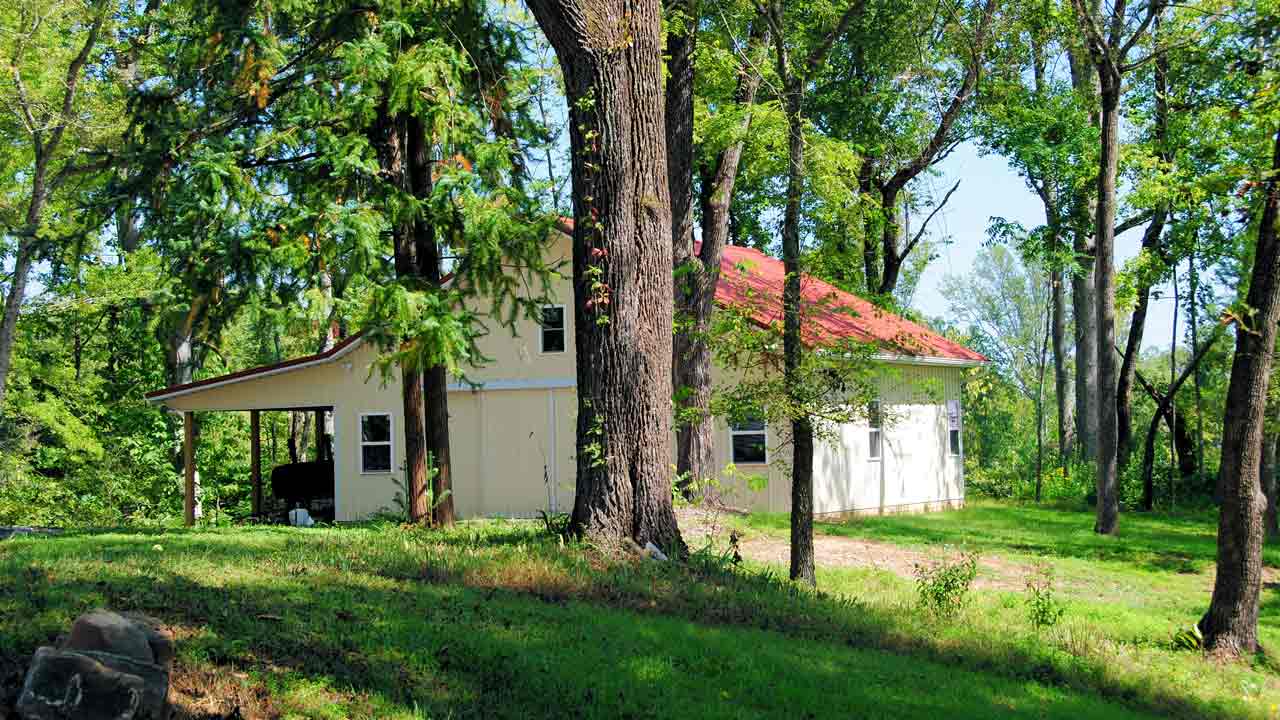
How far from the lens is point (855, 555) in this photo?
16.7 metres

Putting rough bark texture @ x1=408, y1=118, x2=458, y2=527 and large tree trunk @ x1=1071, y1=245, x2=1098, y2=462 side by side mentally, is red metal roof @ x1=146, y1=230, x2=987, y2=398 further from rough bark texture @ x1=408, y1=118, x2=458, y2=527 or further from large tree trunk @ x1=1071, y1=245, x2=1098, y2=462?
large tree trunk @ x1=1071, y1=245, x2=1098, y2=462

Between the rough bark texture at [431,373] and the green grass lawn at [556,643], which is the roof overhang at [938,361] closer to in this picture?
the rough bark texture at [431,373]

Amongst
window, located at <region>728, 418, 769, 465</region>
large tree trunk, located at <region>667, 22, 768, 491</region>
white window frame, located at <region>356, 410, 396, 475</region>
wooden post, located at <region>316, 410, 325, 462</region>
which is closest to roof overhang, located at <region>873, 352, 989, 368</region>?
window, located at <region>728, 418, 769, 465</region>

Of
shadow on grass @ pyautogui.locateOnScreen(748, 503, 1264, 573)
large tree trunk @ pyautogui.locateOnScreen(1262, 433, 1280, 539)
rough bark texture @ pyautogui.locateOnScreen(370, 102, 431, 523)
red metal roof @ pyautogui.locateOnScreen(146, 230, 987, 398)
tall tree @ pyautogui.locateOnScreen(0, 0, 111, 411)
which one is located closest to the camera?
red metal roof @ pyautogui.locateOnScreen(146, 230, 987, 398)

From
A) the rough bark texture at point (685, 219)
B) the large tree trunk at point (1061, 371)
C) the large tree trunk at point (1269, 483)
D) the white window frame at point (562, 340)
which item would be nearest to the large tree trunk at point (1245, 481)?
the rough bark texture at point (685, 219)

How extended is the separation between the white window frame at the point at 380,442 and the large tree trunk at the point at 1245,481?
54.4ft

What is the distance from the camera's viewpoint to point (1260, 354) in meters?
10.5

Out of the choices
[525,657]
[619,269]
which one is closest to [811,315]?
[619,269]

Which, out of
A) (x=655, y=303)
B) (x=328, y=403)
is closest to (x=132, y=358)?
(x=328, y=403)

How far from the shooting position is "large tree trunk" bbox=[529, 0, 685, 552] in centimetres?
1005

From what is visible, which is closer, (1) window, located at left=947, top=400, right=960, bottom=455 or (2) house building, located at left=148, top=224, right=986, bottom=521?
(2) house building, located at left=148, top=224, right=986, bottom=521

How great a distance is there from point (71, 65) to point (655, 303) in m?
20.2

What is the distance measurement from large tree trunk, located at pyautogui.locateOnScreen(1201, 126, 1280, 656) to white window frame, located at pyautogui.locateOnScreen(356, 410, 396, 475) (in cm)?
1658

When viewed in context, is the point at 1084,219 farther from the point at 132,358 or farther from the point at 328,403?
the point at 132,358
